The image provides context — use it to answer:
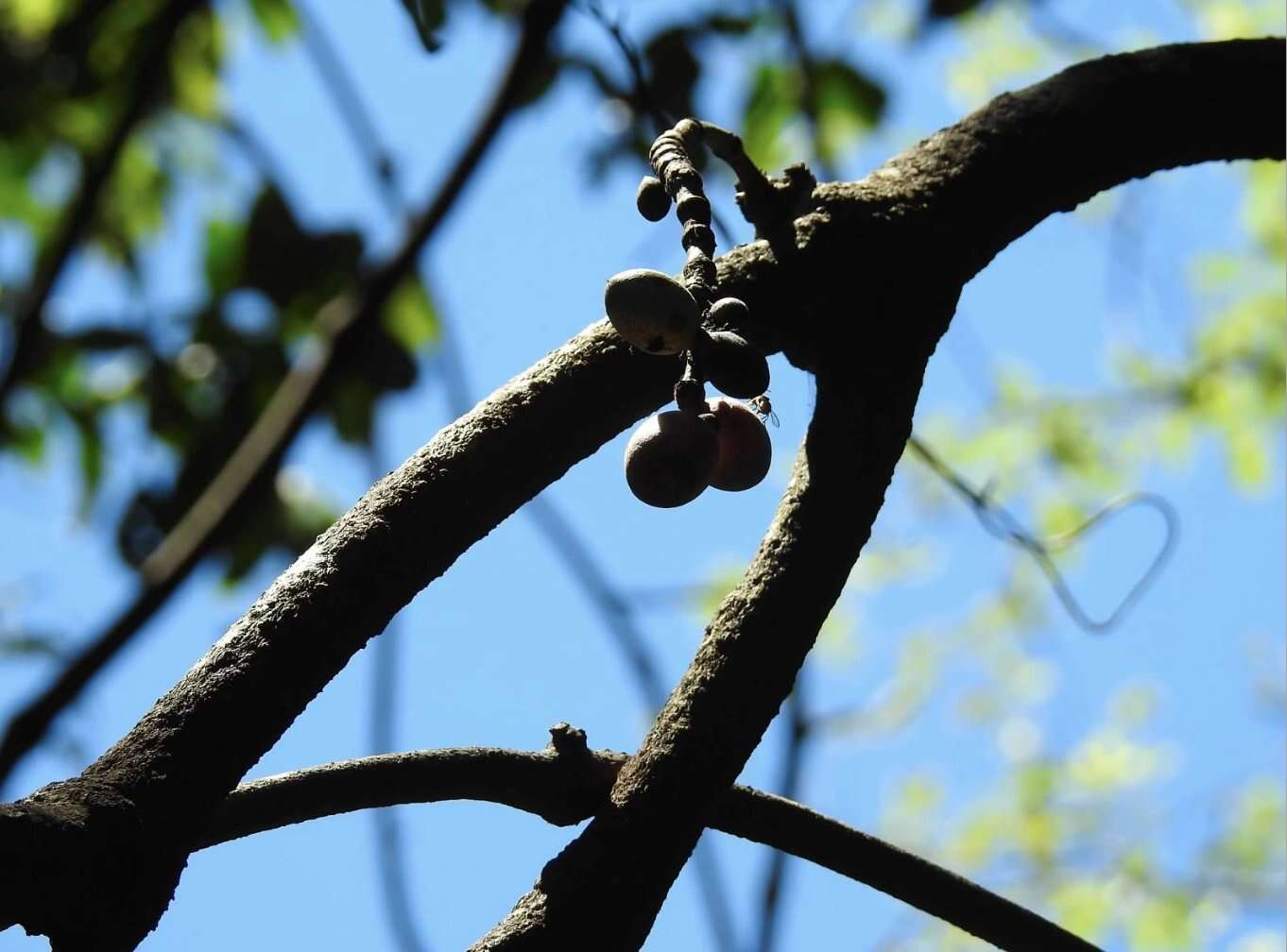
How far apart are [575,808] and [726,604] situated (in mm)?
212

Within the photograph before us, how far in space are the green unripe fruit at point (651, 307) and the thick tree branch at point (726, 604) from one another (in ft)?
0.59

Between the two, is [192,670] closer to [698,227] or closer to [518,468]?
[518,468]

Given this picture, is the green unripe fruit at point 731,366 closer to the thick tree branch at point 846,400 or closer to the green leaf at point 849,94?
the thick tree branch at point 846,400

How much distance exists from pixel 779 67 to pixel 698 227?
5.80 feet

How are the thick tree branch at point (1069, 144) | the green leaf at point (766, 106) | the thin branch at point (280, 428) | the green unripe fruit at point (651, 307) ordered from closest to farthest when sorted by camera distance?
the green unripe fruit at point (651, 307)
the thin branch at point (280, 428)
the thick tree branch at point (1069, 144)
the green leaf at point (766, 106)

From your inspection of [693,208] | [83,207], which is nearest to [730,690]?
[693,208]

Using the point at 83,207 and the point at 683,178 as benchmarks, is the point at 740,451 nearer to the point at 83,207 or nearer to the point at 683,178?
the point at 683,178

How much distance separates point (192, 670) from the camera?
92cm

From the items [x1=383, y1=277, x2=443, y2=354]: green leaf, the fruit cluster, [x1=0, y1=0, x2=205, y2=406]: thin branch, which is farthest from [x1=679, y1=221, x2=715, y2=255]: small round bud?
[x1=383, y1=277, x2=443, y2=354]: green leaf

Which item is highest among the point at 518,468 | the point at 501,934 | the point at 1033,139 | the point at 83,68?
the point at 83,68

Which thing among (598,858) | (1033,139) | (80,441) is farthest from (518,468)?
(80,441)

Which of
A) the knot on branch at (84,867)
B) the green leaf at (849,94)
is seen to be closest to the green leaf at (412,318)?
the green leaf at (849,94)

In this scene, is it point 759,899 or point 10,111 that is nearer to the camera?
point 759,899

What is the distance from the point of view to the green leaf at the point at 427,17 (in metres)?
1.45
